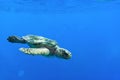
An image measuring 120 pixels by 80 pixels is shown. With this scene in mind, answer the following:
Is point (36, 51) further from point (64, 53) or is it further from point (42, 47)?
point (42, 47)

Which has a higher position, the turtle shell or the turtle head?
the turtle shell

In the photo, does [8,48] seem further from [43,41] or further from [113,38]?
[43,41]

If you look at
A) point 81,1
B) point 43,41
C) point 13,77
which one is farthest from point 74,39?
point 43,41

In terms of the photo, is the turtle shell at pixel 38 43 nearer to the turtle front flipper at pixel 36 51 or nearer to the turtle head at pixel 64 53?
the turtle front flipper at pixel 36 51

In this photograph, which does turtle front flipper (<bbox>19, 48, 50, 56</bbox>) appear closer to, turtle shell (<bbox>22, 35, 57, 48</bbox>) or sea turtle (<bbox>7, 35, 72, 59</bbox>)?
sea turtle (<bbox>7, 35, 72, 59</bbox>)

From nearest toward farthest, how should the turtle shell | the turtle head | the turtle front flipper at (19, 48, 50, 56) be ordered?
the turtle front flipper at (19, 48, 50, 56), the turtle head, the turtle shell

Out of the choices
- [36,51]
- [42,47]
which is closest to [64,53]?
[36,51]

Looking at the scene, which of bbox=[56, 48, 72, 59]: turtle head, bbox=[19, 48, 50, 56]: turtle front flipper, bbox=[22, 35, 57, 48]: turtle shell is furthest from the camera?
bbox=[22, 35, 57, 48]: turtle shell

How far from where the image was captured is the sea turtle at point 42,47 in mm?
11703

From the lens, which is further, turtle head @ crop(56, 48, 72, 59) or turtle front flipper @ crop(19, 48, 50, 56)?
turtle head @ crop(56, 48, 72, 59)

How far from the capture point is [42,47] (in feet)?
41.8

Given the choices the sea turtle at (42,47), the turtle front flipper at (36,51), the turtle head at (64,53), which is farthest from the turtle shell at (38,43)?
the turtle head at (64,53)

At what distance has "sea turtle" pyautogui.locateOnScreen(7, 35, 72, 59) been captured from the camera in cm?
1170

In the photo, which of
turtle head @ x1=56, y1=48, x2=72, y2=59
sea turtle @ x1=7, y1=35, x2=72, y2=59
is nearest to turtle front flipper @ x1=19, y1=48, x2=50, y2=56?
sea turtle @ x1=7, y1=35, x2=72, y2=59
